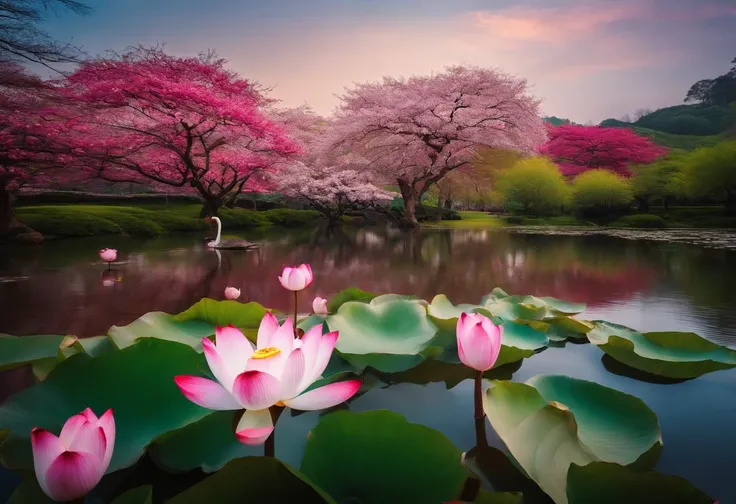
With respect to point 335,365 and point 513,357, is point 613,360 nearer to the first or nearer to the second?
point 513,357

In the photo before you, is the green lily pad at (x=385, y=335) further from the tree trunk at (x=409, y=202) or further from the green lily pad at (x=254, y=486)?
the tree trunk at (x=409, y=202)

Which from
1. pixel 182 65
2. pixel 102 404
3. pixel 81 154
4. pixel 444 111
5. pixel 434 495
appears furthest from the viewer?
pixel 444 111

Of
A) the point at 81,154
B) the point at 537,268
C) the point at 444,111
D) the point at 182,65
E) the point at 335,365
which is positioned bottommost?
the point at 537,268

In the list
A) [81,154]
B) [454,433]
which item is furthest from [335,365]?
[81,154]

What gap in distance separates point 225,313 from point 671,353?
924 millimetres

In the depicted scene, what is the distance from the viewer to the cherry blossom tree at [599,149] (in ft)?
45.1

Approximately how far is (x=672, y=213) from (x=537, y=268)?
34.2 ft

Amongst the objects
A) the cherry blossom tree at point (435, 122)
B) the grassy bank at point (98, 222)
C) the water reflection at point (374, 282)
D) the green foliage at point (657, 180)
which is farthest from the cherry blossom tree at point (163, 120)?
the green foliage at point (657, 180)

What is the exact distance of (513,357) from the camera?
0.74 m

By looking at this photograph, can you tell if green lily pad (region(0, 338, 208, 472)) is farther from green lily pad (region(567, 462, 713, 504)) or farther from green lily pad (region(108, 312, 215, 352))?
green lily pad (region(567, 462, 713, 504))

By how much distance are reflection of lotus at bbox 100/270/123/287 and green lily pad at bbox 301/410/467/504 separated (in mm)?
1875

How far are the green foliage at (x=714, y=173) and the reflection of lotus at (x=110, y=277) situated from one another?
1079 centimetres

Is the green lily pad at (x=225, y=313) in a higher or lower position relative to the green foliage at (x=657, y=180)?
lower

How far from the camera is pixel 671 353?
0.78 metres
